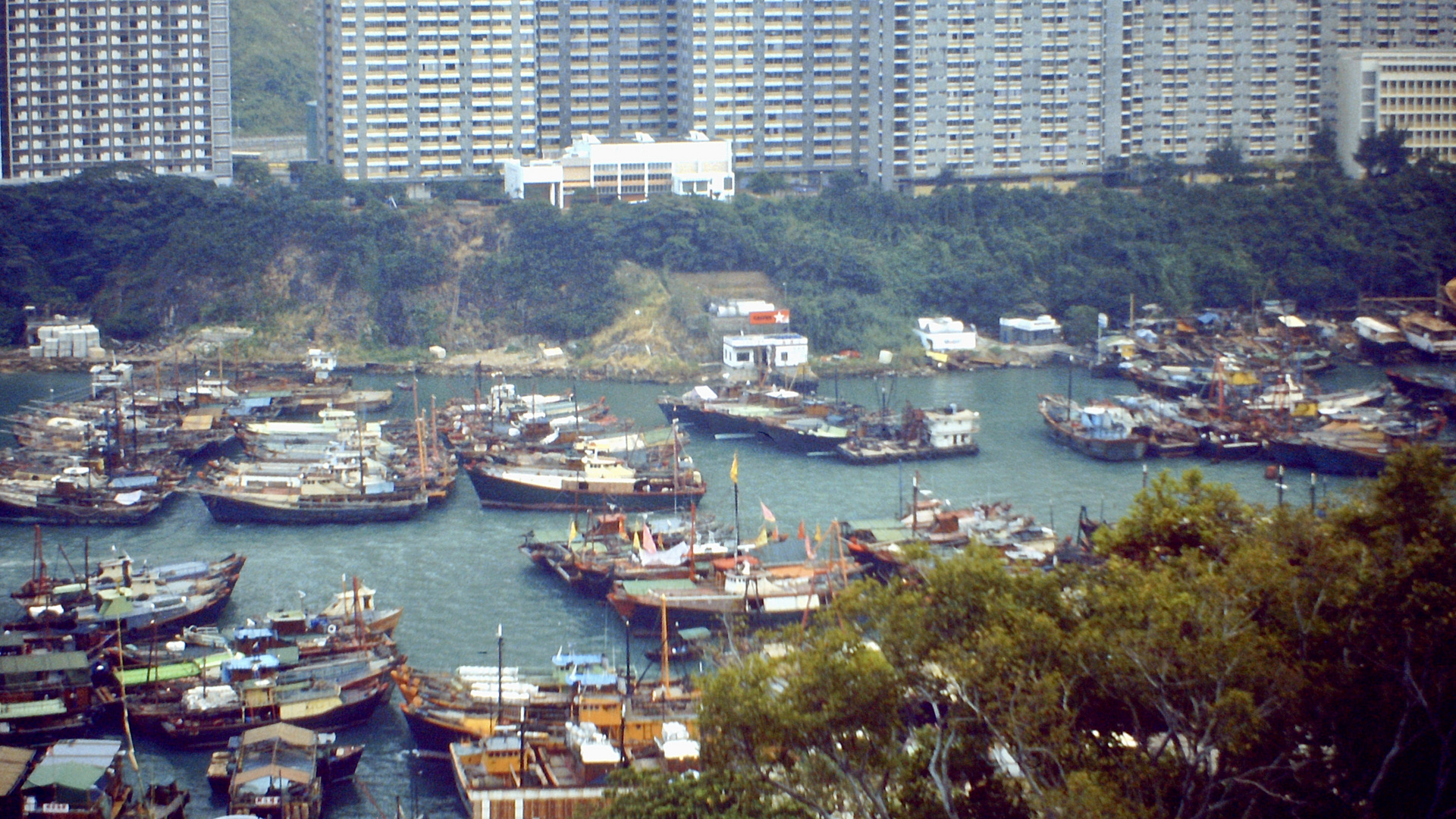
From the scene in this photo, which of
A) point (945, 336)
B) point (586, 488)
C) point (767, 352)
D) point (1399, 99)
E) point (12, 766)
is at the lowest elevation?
point (12, 766)

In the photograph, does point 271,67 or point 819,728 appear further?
point 271,67

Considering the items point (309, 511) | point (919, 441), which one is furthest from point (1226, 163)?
point (309, 511)

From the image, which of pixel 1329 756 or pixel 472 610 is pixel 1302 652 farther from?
pixel 472 610

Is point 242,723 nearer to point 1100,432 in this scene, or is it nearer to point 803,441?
point 803,441

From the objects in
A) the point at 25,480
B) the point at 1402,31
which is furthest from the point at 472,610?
the point at 1402,31

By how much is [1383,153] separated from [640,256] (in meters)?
18.5

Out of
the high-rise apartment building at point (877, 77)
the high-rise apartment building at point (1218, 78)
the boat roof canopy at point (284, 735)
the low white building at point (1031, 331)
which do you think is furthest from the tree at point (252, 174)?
the boat roof canopy at point (284, 735)

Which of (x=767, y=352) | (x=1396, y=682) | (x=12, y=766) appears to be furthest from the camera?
(x=767, y=352)

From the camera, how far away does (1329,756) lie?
7246 millimetres

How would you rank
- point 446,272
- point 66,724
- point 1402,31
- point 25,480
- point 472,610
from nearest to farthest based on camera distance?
point 66,724, point 472,610, point 25,480, point 446,272, point 1402,31

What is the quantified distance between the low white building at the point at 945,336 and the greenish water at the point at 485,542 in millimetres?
4332

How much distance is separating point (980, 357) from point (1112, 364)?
2.77 meters

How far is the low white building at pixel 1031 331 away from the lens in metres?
33.4

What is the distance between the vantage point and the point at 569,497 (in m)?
20.8
